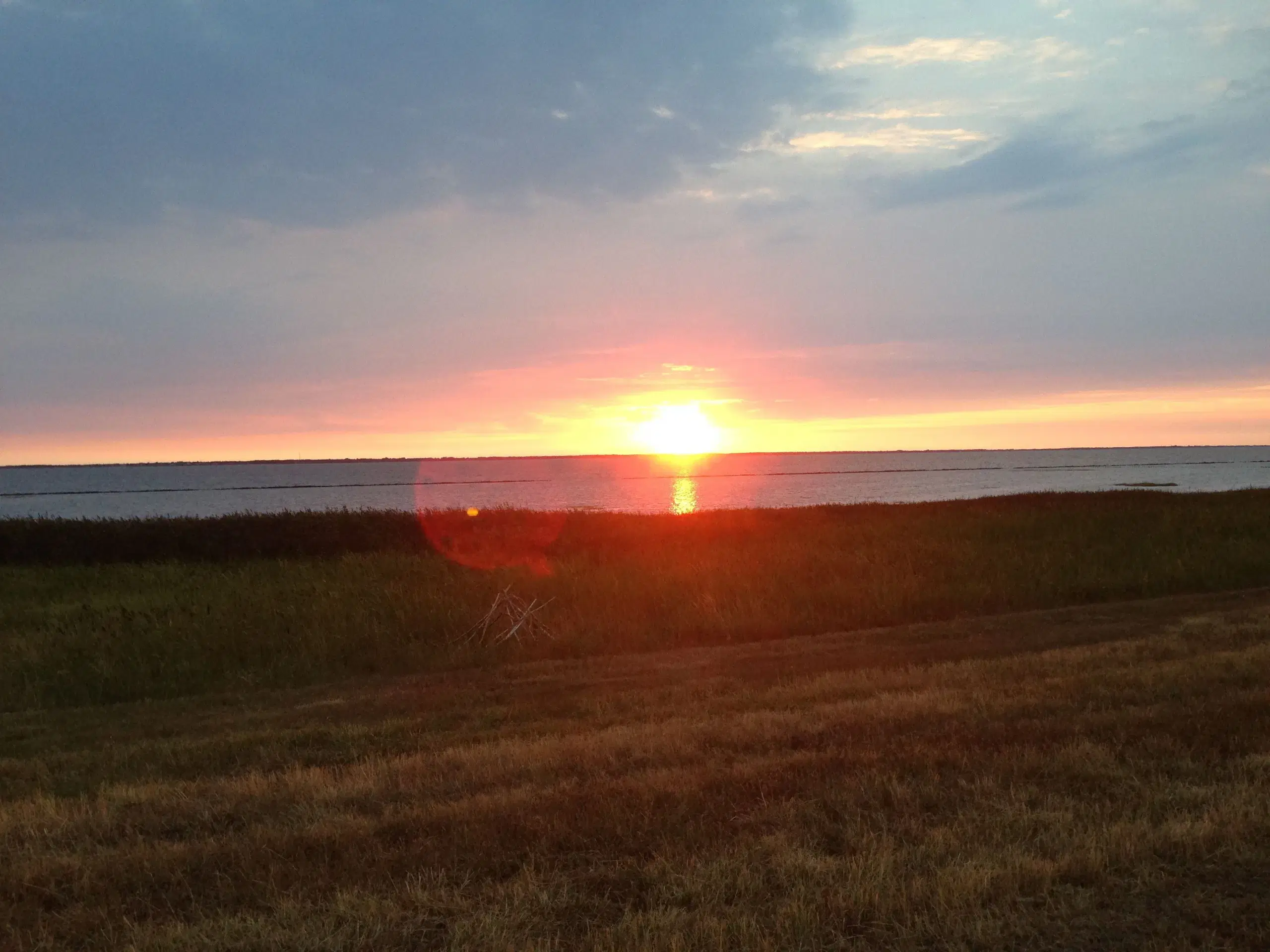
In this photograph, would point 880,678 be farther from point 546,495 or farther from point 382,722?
point 546,495

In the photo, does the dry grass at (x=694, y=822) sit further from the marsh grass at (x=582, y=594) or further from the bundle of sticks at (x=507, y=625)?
the bundle of sticks at (x=507, y=625)

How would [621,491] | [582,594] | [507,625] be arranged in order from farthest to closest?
[621,491] < [582,594] < [507,625]

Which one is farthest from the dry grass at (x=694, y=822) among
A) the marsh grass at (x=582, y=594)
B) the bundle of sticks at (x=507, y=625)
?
the bundle of sticks at (x=507, y=625)

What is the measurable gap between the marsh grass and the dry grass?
4.89m

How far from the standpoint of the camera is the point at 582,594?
750 inches

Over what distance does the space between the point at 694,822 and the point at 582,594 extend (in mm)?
13190

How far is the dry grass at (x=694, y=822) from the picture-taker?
461cm

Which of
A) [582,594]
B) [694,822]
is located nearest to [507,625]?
[582,594]

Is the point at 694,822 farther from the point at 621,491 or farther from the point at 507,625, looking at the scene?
the point at 621,491

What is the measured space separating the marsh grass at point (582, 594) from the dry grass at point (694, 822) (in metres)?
4.89

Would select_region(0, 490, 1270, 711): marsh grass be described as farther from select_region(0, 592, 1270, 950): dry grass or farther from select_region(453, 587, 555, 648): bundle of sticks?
select_region(0, 592, 1270, 950): dry grass

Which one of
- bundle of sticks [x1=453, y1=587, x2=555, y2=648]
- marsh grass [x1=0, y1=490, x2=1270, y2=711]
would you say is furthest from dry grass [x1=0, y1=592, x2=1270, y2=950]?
bundle of sticks [x1=453, y1=587, x2=555, y2=648]

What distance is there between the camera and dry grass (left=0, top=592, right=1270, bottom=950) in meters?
4.61

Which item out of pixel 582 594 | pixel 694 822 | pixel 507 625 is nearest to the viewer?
pixel 694 822
